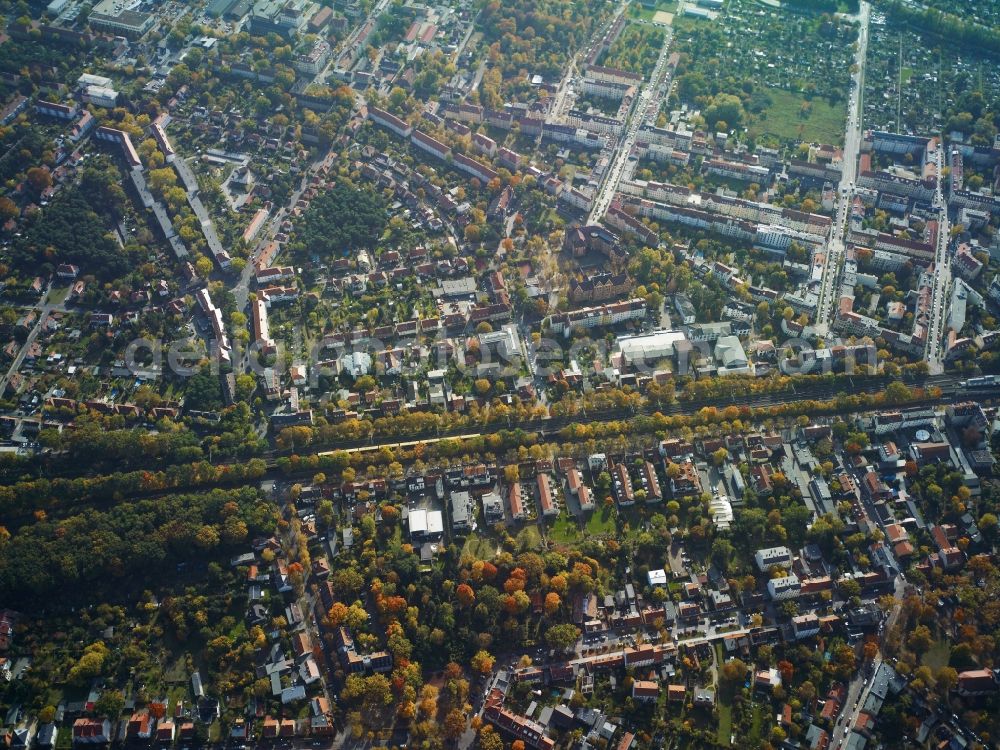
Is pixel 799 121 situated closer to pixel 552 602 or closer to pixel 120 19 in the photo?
pixel 552 602

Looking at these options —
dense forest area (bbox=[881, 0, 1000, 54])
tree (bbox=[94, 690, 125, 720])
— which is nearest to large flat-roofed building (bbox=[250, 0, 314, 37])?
dense forest area (bbox=[881, 0, 1000, 54])

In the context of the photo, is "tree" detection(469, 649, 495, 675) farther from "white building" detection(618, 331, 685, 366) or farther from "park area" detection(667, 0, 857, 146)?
"park area" detection(667, 0, 857, 146)

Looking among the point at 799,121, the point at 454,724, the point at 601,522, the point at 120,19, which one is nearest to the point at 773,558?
the point at 601,522

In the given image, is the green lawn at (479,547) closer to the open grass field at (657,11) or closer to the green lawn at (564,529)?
the green lawn at (564,529)

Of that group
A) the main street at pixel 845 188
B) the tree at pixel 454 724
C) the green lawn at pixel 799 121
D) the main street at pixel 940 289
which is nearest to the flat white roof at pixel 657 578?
the tree at pixel 454 724

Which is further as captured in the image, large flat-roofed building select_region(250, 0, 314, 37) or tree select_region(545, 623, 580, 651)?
large flat-roofed building select_region(250, 0, 314, 37)

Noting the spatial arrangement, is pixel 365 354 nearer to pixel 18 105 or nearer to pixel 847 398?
pixel 847 398
